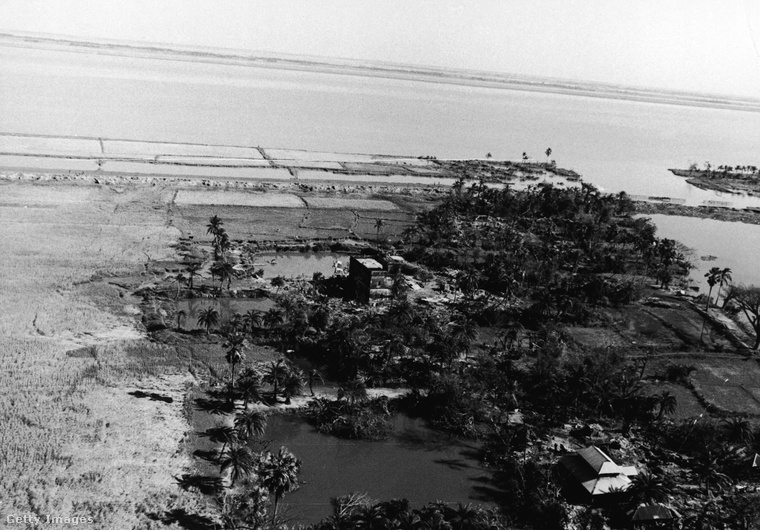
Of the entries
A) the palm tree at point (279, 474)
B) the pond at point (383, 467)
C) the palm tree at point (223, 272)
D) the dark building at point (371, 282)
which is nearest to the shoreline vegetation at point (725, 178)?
the dark building at point (371, 282)

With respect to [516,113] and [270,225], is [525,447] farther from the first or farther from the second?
[516,113]

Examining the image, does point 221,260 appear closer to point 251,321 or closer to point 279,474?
point 251,321

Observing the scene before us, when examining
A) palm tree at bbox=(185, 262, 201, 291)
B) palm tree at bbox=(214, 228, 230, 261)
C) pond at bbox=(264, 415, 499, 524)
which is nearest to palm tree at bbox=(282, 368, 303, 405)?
pond at bbox=(264, 415, 499, 524)

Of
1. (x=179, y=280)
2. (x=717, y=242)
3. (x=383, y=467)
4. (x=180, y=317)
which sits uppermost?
(x=717, y=242)

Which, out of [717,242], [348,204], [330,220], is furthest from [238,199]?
[717,242]

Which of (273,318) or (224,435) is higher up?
(273,318)

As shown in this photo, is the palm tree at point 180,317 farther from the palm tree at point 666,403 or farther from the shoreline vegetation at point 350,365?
the palm tree at point 666,403
